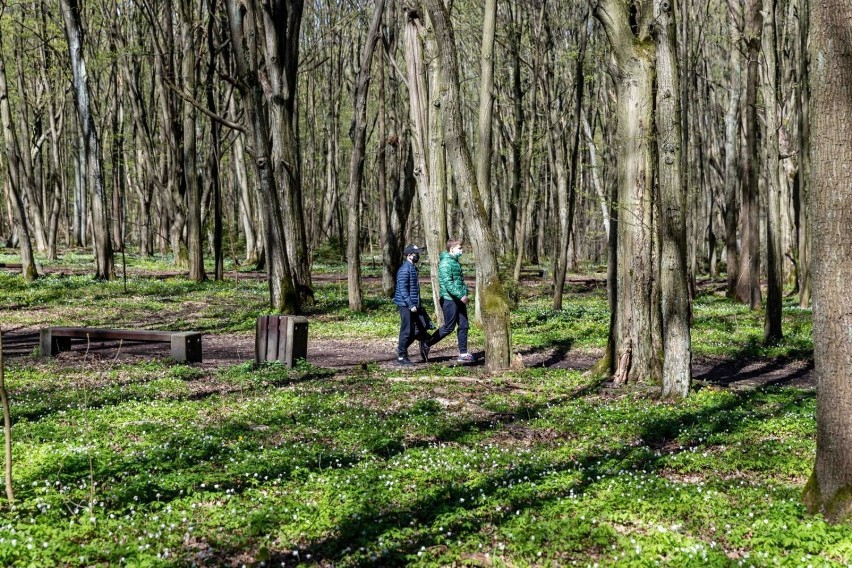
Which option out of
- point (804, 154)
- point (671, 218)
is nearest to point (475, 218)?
point (671, 218)

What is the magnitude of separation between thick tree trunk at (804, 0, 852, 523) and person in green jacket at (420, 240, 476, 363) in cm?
829

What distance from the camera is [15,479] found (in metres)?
6.79

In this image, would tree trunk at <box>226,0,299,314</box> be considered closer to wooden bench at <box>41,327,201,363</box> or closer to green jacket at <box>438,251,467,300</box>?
wooden bench at <box>41,327,201,363</box>

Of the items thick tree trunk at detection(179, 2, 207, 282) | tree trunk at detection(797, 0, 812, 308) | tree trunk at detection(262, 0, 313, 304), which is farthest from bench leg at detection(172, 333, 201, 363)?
tree trunk at detection(797, 0, 812, 308)

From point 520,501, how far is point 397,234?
58.6 ft

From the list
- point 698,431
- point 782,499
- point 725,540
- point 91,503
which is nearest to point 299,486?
point 91,503

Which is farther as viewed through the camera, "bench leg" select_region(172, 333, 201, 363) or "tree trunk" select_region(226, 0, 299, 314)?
"tree trunk" select_region(226, 0, 299, 314)

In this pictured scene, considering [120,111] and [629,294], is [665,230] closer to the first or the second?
[629,294]

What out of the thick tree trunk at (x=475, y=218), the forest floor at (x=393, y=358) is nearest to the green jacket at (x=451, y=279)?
the thick tree trunk at (x=475, y=218)

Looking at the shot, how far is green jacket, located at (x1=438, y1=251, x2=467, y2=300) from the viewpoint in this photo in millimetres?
13930

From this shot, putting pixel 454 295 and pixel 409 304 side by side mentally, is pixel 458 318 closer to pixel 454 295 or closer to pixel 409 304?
pixel 454 295

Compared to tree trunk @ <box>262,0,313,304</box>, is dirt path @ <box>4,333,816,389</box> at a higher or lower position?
lower

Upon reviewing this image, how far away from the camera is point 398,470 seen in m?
7.34

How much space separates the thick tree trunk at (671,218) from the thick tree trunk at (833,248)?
4.72 m
